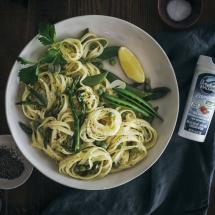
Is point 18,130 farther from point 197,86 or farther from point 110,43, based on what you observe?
point 197,86

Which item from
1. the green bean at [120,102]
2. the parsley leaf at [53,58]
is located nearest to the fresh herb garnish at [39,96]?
the parsley leaf at [53,58]

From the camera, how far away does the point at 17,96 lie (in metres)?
1.60

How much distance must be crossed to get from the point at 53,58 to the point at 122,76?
27 centimetres

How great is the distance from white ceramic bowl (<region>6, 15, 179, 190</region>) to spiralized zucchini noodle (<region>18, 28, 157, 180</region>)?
31mm

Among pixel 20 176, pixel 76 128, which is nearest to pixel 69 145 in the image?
pixel 76 128

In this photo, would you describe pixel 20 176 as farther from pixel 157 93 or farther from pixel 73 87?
pixel 157 93

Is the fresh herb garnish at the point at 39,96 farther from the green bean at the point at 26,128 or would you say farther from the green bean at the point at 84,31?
the green bean at the point at 84,31

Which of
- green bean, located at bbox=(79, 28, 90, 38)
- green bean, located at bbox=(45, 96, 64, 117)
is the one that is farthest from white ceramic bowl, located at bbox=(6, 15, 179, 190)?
green bean, located at bbox=(45, 96, 64, 117)

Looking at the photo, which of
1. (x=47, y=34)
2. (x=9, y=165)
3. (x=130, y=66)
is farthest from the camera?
(x=9, y=165)

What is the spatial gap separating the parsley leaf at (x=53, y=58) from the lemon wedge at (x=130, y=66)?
0.69 feet

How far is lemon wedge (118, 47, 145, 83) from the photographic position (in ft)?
5.28

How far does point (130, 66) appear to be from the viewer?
5.28 ft

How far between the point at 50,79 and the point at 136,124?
0.35 metres

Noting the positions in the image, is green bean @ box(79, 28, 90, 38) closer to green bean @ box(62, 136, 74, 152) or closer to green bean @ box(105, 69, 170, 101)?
green bean @ box(105, 69, 170, 101)
